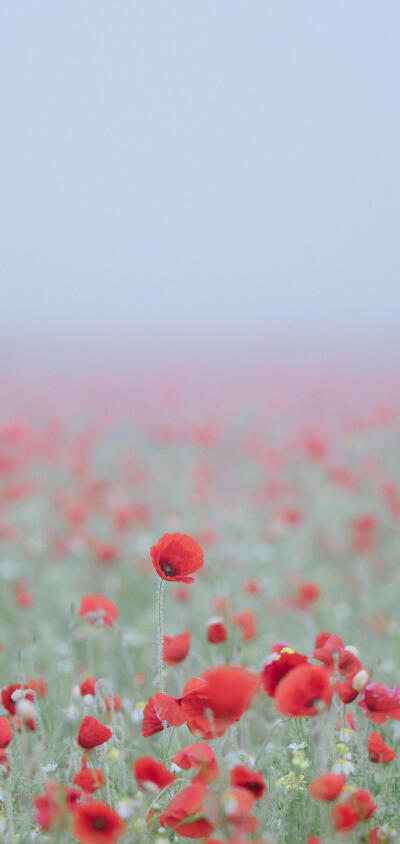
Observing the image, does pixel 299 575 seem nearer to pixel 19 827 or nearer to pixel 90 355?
pixel 19 827

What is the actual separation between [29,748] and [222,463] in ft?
19.7

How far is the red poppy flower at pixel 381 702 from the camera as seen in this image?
1.45 metres

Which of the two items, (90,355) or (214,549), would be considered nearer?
(214,549)

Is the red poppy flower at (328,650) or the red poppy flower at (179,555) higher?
the red poppy flower at (179,555)

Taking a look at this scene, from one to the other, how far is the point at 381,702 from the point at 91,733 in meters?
0.59

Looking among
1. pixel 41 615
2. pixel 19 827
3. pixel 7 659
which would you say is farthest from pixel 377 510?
pixel 19 827

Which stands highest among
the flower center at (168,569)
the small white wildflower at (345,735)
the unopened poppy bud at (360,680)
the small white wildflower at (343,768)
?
the flower center at (168,569)

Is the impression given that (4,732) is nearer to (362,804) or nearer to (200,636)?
(362,804)

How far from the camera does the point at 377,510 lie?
5887 mm

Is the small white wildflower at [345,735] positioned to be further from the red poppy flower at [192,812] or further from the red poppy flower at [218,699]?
the red poppy flower at [192,812]

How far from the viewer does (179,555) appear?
1406 mm

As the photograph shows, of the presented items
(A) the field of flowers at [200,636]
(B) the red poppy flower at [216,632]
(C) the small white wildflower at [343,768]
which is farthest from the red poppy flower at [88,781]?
(B) the red poppy flower at [216,632]

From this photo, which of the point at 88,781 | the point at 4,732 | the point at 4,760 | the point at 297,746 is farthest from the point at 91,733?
the point at 297,746

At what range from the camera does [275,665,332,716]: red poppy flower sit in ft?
3.83
